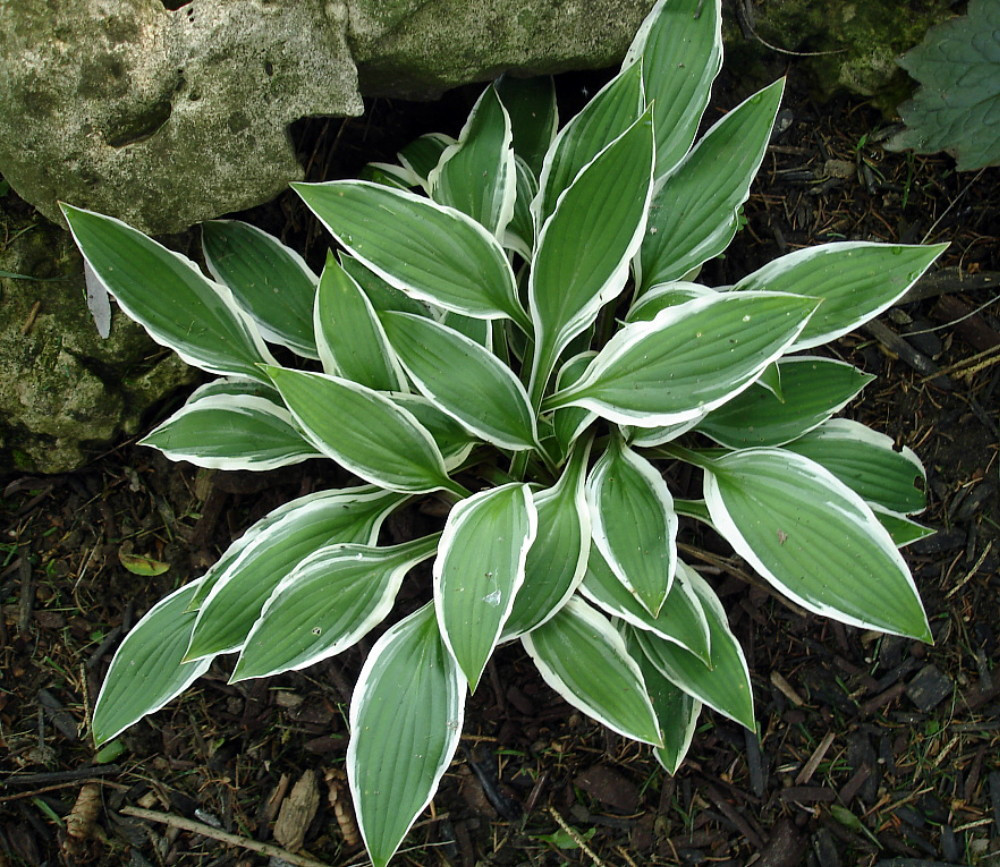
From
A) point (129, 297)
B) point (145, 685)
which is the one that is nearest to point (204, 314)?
point (129, 297)

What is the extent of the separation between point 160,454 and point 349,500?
1.66 ft

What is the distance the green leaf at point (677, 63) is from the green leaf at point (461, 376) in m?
0.44

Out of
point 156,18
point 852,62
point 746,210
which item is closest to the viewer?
point 156,18

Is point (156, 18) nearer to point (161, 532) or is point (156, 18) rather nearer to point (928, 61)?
point (161, 532)

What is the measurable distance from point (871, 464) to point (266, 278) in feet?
3.79

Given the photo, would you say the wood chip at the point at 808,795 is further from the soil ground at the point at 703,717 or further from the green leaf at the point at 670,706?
the green leaf at the point at 670,706

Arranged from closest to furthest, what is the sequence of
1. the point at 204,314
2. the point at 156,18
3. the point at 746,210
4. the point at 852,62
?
the point at 156,18 → the point at 204,314 → the point at 852,62 → the point at 746,210

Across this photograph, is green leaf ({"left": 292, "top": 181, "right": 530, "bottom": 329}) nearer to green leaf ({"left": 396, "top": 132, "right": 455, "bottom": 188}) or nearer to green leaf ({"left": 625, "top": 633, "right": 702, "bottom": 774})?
green leaf ({"left": 396, "top": 132, "right": 455, "bottom": 188})

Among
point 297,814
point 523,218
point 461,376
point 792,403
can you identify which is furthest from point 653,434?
point 297,814

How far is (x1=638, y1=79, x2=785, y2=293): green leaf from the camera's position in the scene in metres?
1.37

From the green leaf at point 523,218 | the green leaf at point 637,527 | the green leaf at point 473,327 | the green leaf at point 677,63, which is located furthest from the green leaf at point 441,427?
the green leaf at point 677,63

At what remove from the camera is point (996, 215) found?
5.49 feet

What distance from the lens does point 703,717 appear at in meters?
1.69

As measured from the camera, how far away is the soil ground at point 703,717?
1666 millimetres
